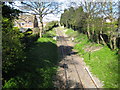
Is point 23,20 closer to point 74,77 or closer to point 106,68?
point 74,77

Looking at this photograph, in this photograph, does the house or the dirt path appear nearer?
the dirt path

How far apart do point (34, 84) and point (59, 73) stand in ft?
9.10

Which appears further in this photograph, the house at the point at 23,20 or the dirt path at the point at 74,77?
the house at the point at 23,20

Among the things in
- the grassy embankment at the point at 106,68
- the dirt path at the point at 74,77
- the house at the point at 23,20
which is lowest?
the dirt path at the point at 74,77

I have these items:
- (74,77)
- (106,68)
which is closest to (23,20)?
(74,77)

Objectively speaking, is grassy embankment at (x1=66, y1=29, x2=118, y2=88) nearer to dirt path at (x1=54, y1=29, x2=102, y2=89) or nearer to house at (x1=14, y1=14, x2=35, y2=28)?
dirt path at (x1=54, y1=29, x2=102, y2=89)

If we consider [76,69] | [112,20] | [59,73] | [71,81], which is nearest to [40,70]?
[59,73]

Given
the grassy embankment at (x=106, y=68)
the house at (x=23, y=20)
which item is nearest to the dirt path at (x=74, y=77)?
the grassy embankment at (x=106, y=68)

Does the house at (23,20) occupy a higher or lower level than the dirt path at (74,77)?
higher

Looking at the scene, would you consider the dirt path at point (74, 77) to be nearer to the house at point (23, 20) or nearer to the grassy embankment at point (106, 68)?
the grassy embankment at point (106, 68)

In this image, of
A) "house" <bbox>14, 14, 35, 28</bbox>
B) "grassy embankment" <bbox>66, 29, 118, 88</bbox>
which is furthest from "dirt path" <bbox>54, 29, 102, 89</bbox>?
"house" <bbox>14, 14, 35, 28</bbox>

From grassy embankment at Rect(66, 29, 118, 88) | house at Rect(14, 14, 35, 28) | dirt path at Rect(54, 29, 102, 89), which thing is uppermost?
house at Rect(14, 14, 35, 28)

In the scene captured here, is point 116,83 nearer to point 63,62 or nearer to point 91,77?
point 91,77

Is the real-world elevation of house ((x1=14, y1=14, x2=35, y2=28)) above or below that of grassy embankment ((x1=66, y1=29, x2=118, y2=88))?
above
